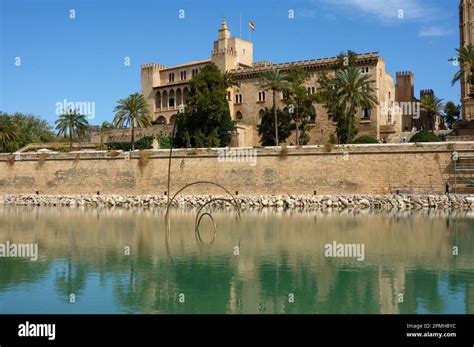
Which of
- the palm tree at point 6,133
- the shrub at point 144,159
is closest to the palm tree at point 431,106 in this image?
the shrub at point 144,159

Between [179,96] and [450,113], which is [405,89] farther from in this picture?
[179,96]

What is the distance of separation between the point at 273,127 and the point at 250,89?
26.2 feet

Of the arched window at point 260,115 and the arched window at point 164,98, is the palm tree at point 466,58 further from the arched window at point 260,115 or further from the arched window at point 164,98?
the arched window at point 164,98

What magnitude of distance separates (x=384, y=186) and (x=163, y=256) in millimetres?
19427

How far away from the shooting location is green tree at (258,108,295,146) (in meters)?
48.0

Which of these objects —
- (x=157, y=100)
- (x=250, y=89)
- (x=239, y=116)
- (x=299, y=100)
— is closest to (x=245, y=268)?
(x=299, y=100)

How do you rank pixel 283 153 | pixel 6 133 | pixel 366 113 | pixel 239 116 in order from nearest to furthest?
pixel 283 153, pixel 6 133, pixel 366 113, pixel 239 116

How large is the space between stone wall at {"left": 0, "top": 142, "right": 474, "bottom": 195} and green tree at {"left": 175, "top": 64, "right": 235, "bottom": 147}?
23.8 feet

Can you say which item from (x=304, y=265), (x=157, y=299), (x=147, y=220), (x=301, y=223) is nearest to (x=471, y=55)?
(x=301, y=223)

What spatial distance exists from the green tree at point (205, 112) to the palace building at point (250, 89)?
15.3 feet

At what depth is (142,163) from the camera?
3950 cm

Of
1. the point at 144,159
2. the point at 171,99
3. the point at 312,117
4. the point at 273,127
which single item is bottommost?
the point at 144,159

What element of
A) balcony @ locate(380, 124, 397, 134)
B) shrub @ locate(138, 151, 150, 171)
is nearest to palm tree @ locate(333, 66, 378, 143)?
balcony @ locate(380, 124, 397, 134)

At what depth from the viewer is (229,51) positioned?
57469 mm
